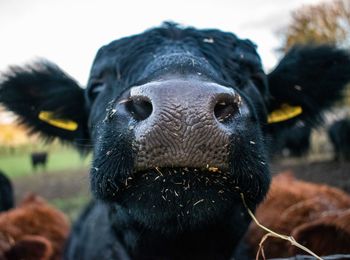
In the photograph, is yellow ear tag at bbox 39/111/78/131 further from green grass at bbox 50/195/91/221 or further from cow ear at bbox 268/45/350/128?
green grass at bbox 50/195/91/221

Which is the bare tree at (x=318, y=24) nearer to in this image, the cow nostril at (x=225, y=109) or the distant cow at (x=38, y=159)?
the cow nostril at (x=225, y=109)

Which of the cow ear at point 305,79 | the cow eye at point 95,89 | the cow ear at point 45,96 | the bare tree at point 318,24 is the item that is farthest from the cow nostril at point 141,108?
the bare tree at point 318,24

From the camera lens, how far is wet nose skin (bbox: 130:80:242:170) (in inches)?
58.4

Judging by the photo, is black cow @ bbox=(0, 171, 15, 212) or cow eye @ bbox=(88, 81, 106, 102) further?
black cow @ bbox=(0, 171, 15, 212)

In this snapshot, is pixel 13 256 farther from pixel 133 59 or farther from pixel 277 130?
pixel 277 130

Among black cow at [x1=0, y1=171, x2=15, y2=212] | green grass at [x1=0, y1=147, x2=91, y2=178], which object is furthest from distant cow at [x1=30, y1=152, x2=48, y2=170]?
black cow at [x1=0, y1=171, x2=15, y2=212]

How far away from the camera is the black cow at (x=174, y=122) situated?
154cm

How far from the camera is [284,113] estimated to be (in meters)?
3.44

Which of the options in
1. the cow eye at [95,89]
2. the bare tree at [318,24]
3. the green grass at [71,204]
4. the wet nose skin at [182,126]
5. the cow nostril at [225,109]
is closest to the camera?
the wet nose skin at [182,126]

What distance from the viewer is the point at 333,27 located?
14758mm

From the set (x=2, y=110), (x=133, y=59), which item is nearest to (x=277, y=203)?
(x=133, y=59)

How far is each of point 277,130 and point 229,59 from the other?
111 centimetres

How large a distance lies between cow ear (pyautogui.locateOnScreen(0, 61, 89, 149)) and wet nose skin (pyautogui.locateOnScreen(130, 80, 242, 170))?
1.87m

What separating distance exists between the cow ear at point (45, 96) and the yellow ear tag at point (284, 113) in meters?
1.70
